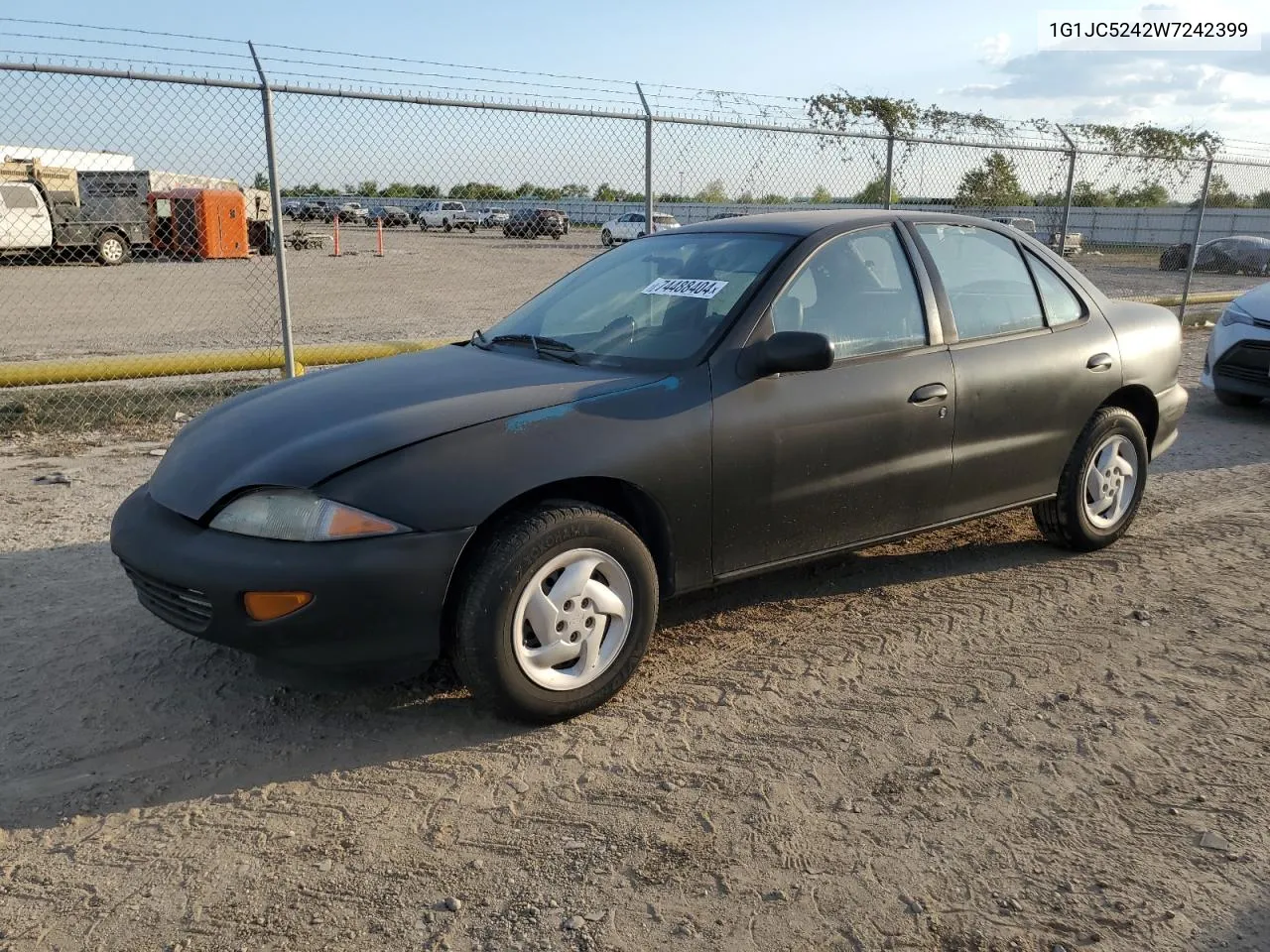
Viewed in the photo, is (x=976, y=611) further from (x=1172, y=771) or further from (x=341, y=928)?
(x=341, y=928)

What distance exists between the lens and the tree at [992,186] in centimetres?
1209

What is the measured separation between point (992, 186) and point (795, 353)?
11726 millimetres

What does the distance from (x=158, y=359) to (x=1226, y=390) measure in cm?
849

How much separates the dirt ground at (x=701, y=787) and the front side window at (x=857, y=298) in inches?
44.7

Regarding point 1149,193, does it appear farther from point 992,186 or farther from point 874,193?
point 874,193

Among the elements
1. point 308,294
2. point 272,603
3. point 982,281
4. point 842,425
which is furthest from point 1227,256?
point 272,603

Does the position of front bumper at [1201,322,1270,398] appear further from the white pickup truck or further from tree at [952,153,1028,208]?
the white pickup truck

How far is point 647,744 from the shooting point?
319 cm

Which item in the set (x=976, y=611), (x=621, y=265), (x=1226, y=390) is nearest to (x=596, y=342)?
(x=621, y=265)

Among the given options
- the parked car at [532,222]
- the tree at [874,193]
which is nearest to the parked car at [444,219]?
the parked car at [532,222]

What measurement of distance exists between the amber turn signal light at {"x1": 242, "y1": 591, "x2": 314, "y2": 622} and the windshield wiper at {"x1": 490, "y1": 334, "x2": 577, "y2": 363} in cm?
141

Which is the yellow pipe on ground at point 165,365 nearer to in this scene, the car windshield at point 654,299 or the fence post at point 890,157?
the car windshield at point 654,299

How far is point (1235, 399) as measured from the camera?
28.5ft

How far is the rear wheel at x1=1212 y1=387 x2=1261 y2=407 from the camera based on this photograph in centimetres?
855
